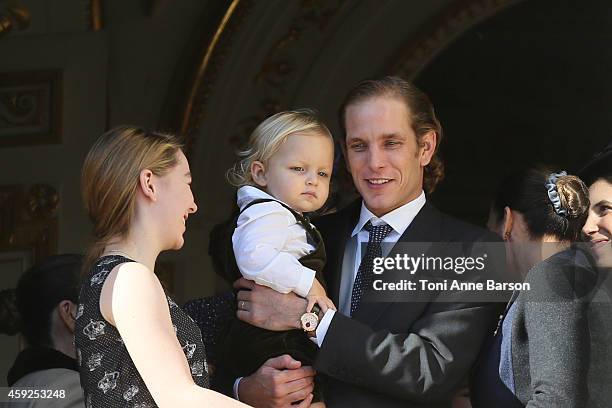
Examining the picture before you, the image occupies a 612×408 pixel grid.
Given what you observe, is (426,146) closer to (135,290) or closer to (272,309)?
(272,309)

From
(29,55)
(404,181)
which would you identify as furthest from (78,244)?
(404,181)

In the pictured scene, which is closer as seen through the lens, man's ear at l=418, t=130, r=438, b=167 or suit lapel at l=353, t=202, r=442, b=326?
suit lapel at l=353, t=202, r=442, b=326

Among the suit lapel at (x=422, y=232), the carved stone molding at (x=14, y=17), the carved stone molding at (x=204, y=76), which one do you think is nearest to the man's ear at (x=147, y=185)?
the suit lapel at (x=422, y=232)

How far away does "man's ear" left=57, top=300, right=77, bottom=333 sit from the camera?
429 cm

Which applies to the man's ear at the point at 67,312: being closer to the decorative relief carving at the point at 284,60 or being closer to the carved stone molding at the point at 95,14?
the carved stone molding at the point at 95,14

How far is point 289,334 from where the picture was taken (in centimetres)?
375

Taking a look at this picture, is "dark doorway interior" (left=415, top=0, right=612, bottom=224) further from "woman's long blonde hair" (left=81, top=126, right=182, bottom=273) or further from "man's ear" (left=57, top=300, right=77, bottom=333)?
"woman's long blonde hair" (left=81, top=126, right=182, bottom=273)

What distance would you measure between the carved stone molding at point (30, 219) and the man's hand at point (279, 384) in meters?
1.91

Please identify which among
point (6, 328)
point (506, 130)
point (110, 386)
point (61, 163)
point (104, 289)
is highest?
point (506, 130)

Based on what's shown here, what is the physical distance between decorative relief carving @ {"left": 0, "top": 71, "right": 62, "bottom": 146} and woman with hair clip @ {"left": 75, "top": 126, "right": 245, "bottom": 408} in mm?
2081

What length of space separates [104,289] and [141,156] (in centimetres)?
35

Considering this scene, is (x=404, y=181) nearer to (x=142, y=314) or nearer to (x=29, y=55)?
(x=142, y=314)

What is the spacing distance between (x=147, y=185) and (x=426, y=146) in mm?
987

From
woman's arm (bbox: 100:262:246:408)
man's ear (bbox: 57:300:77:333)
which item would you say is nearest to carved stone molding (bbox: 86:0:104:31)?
man's ear (bbox: 57:300:77:333)
